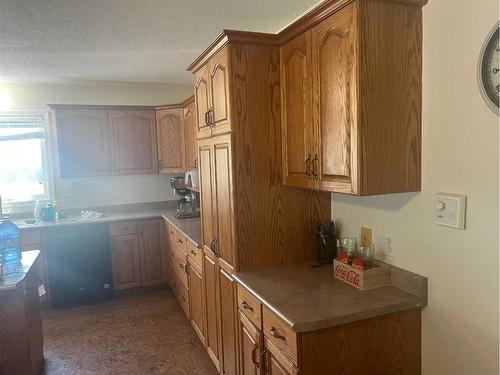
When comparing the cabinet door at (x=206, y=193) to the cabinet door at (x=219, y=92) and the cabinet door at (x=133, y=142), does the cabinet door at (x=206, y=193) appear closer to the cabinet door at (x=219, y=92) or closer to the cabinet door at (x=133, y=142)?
the cabinet door at (x=219, y=92)

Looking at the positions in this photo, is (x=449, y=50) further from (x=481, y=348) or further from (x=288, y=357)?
(x=288, y=357)

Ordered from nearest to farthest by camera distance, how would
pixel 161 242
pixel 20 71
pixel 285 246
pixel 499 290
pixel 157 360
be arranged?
pixel 499 290 < pixel 285 246 < pixel 157 360 < pixel 20 71 < pixel 161 242

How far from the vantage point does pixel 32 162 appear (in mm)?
4152

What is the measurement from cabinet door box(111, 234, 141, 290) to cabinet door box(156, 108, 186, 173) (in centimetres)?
90

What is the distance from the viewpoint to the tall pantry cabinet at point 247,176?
1949mm

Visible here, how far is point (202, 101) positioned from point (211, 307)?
1386 mm

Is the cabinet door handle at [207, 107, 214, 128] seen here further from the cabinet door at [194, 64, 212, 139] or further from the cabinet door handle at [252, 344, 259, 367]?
the cabinet door handle at [252, 344, 259, 367]

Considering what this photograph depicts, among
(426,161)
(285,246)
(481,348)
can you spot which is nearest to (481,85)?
(426,161)

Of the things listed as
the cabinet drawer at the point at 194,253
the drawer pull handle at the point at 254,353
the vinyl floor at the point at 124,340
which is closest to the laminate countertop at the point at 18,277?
the vinyl floor at the point at 124,340

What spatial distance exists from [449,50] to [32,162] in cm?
423

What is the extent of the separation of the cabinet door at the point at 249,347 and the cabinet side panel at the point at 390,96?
2.90ft

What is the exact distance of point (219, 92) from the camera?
2.07 meters

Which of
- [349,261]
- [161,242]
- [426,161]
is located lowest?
[161,242]

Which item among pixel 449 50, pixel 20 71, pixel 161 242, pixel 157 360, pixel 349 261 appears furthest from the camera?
pixel 161 242
